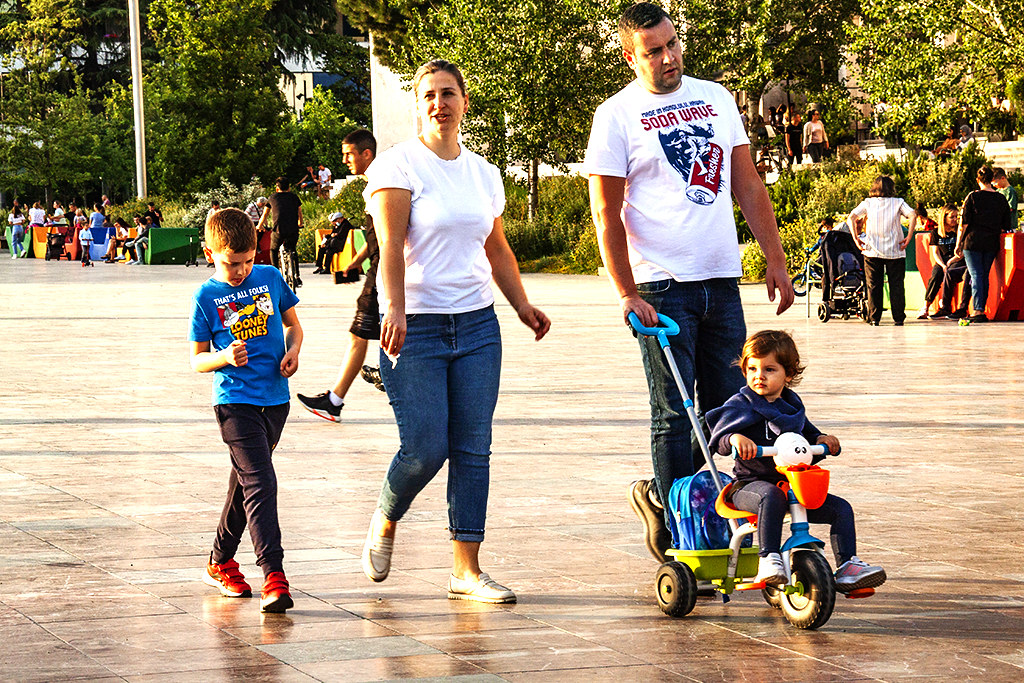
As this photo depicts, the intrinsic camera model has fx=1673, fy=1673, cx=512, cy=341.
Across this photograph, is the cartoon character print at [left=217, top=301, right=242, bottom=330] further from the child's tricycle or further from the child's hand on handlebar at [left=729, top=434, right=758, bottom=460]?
the child's hand on handlebar at [left=729, top=434, right=758, bottom=460]

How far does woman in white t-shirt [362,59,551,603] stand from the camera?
18.7ft

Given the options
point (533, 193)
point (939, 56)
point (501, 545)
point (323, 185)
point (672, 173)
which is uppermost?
point (939, 56)

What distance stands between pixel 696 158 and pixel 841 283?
13.7 m

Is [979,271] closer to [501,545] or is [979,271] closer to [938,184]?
[938,184]

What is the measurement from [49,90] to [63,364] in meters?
51.6

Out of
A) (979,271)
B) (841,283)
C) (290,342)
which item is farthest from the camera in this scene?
(841,283)

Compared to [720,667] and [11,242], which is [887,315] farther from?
[11,242]

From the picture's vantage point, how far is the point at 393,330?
5.63 metres

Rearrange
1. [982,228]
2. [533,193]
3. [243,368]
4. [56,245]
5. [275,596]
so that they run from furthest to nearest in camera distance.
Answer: [56,245] < [533,193] < [982,228] < [243,368] < [275,596]

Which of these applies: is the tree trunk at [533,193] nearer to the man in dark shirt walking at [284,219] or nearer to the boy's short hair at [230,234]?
the man in dark shirt walking at [284,219]

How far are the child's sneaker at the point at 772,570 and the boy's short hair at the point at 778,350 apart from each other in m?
0.59

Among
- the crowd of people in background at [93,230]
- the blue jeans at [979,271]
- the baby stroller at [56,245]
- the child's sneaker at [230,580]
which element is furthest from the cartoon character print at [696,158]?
the baby stroller at [56,245]

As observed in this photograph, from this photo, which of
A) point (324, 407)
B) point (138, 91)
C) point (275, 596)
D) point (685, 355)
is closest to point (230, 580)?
point (275, 596)

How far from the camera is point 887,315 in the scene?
20250 mm
